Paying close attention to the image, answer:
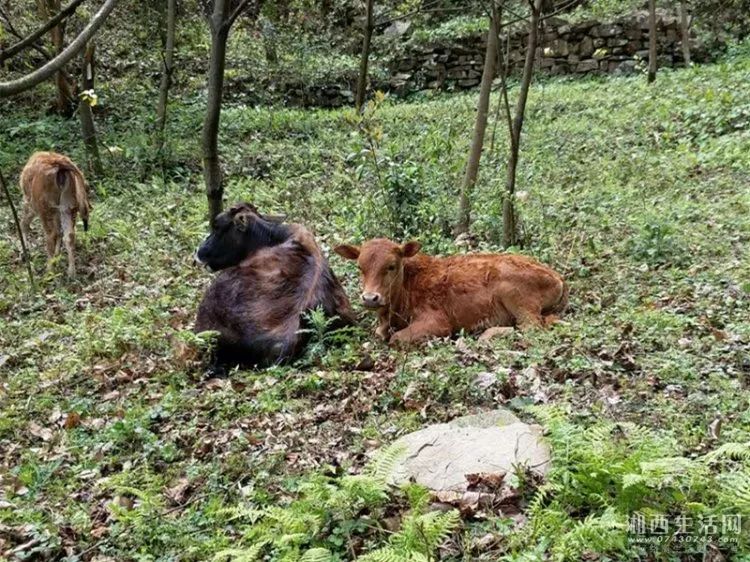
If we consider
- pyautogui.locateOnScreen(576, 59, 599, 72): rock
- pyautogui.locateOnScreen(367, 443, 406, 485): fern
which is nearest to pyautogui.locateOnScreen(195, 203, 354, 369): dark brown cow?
pyautogui.locateOnScreen(367, 443, 406, 485): fern

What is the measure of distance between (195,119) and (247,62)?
5.60m

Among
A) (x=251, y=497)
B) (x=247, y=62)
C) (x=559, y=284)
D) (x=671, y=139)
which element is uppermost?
(x=247, y=62)

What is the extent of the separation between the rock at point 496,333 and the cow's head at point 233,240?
2.55 meters

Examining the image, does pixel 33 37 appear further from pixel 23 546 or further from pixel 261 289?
pixel 261 289

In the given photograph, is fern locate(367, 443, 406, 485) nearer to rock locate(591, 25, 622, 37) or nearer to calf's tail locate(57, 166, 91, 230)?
calf's tail locate(57, 166, 91, 230)

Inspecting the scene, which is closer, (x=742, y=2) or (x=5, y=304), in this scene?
(x=5, y=304)

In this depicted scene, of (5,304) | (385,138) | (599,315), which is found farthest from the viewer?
(385,138)

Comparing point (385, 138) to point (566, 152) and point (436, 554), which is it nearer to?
point (566, 152)

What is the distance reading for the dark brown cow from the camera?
7207 mm

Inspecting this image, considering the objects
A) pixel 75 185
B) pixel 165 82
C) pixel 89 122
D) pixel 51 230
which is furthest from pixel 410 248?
pixel 165 82

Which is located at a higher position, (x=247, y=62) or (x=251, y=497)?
(x=247, y=62)

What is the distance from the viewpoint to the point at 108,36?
936 inches

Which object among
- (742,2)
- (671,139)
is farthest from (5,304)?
(742,2)

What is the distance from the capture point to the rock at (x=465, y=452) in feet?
14.3
